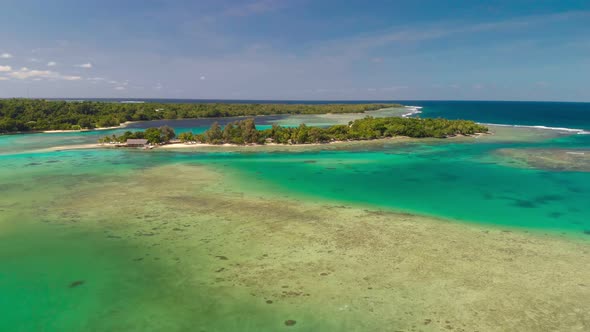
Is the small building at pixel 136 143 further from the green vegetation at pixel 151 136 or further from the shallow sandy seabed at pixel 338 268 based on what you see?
the shallow sandy seabed at pixel 338 268

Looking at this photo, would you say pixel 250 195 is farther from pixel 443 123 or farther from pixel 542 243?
pixel 443 123

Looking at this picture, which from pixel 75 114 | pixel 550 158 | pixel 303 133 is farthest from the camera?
pixel 75 114

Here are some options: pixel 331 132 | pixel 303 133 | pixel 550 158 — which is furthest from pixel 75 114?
pixel 550 158

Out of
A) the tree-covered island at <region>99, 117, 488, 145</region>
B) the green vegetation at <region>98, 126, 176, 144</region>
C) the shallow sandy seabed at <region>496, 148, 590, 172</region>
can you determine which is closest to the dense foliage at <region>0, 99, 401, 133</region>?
the green vegetation at <region>98, 126, 176, 144</region>

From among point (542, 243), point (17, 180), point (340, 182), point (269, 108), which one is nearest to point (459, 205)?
point (542, 243)

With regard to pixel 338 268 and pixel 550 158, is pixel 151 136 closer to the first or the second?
pixel 338 268

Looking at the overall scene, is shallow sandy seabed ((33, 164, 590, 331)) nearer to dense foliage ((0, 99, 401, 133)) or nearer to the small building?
the small building
